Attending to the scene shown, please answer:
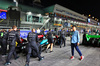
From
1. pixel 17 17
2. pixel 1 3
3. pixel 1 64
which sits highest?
pixel 1 3

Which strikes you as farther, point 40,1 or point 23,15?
point 40,1

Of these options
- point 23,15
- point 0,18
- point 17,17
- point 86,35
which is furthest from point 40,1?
point 86,35

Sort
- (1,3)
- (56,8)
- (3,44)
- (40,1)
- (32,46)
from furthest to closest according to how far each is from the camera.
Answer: (40,1), (56,8), (1,3), (3,44), (32,46)

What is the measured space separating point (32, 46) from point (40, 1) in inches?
1292

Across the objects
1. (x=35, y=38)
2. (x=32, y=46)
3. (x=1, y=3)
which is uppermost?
(x=1, y=3)

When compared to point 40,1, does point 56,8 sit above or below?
below

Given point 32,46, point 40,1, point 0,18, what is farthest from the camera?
point 40,1

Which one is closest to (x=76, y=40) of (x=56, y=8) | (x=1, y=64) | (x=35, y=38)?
(x=35, y=38)

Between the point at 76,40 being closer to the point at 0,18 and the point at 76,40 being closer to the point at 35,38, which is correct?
the point at 35,38

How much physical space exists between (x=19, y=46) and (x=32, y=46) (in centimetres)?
193

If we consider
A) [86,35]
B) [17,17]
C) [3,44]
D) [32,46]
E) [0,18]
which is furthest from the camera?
[0,18]

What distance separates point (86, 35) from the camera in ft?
24.6

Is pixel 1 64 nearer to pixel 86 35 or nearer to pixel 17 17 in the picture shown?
pixel 17 17

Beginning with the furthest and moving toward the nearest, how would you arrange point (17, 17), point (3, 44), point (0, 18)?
point (0, 18), point (17, 17), point (3, 44)
